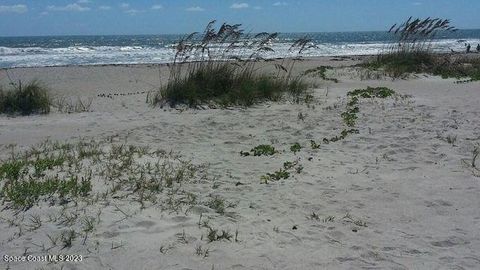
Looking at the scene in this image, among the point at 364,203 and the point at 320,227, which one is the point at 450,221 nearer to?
the point at 364,203

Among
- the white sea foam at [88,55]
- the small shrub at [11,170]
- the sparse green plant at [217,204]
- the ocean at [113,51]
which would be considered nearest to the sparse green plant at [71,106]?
the ocean at [113,51]

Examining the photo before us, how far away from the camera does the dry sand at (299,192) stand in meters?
3.62

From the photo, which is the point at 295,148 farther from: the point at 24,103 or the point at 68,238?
the point at 24,103

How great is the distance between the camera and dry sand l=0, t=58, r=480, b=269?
3623 millimetres

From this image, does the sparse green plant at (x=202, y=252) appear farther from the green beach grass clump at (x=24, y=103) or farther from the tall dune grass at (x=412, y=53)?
the tall dune grass at (x=412, y=53)

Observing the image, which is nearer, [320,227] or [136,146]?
[320,227]

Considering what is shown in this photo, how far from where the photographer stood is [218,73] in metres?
10.4

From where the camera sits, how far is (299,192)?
196 inches

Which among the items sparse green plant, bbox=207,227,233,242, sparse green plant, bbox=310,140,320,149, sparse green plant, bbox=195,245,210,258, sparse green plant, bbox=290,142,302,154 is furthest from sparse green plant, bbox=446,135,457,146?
sparse green plant, bbox=195,245,210,258

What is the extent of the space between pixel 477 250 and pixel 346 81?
10.7 meters

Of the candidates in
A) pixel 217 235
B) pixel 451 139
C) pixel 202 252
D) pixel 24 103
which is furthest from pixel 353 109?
pixel 24 103

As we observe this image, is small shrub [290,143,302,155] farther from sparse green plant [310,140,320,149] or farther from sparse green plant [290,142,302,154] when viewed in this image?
sparse green plant [310,140,320,149]

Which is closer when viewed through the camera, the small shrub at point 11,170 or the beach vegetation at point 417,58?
the small shrub at point 11,170

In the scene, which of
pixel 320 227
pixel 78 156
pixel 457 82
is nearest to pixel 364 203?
pixel 320 227
